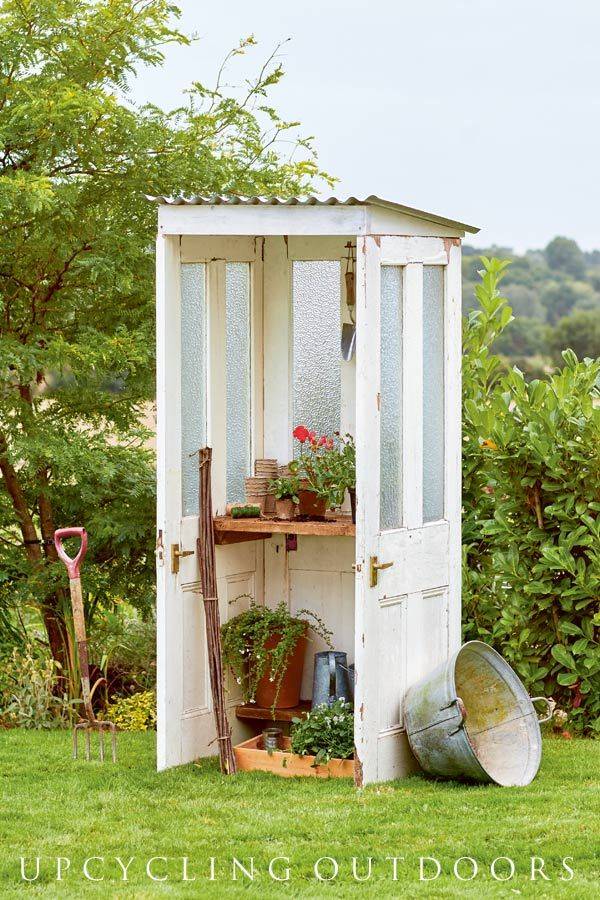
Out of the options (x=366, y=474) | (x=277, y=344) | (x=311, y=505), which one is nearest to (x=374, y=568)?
(x=366, y=474)

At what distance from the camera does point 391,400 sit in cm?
591

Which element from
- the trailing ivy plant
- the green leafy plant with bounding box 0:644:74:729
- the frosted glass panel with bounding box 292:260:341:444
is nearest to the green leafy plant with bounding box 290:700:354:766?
the trailing ivy plant

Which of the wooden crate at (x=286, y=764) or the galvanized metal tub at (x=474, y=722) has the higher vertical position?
the galvanized metal tub at (x=474, y=722)

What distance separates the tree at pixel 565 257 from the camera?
221 feet

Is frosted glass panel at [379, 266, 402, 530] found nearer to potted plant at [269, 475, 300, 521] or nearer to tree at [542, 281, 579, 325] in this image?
potted plant at [269, 475, 300, 521]

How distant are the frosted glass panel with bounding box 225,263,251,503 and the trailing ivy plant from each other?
53.9 inches

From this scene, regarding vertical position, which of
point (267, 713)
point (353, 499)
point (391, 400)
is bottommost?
point (267, 713)

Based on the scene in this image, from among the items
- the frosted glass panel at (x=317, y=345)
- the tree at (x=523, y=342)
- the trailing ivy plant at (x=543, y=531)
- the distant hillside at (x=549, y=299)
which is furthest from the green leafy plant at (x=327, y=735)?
the tree at (x=523, y=342)

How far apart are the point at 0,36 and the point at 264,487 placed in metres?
2.99

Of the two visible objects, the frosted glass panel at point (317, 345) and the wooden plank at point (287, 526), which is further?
the frosted glass panel at point (317, 345)

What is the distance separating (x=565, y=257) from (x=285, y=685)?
63.3 m

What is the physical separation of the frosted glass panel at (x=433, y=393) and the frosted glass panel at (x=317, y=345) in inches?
23.8

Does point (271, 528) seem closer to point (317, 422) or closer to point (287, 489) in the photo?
point (287, 489)

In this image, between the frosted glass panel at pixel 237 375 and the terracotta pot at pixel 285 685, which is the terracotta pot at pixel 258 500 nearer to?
the frosted glass panel at pixel 237 375
